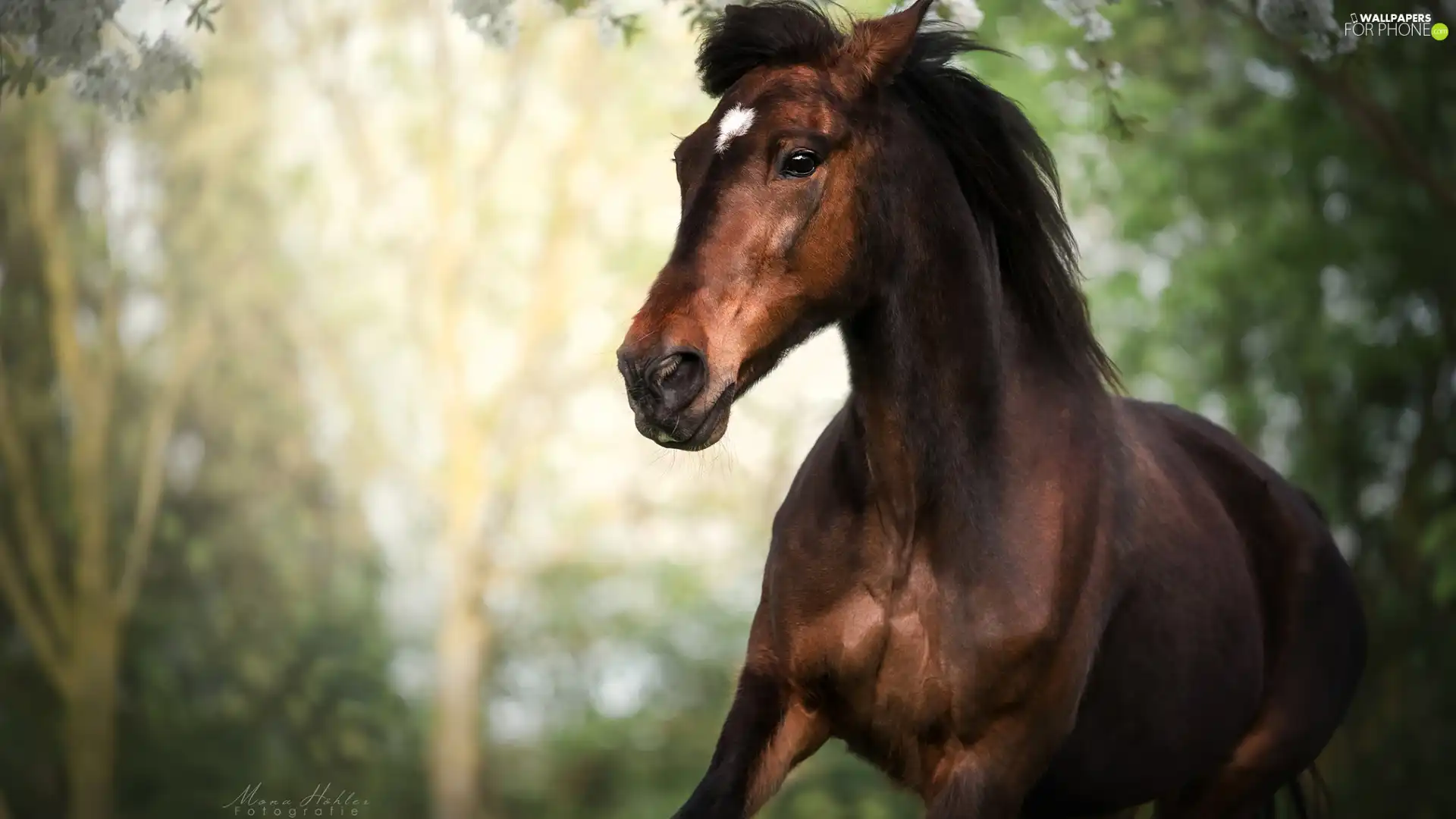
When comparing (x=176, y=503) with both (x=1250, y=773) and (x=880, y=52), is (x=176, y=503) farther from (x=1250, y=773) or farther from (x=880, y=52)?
(x=880, y=52)

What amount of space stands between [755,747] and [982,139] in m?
1.37

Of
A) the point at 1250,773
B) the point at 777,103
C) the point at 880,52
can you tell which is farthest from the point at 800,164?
the point at 1250,773

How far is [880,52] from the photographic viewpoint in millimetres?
3150

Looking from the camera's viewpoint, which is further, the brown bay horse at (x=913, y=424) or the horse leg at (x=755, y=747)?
the horse leg at (x=755, y=747)

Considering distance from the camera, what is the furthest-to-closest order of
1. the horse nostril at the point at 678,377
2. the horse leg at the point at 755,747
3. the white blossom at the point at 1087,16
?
the white blossom at the point at 1087,16 → the horse leg at the point at 755,747 → the horse nostril at the point at 678,377

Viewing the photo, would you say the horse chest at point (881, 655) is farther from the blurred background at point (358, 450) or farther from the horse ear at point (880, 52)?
the blurred background at point (358, 450)

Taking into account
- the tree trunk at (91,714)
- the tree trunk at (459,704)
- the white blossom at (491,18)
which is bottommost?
the tree trunk at (459,704)

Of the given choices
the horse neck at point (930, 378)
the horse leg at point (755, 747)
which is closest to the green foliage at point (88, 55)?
the horse neck at point (930, 378)

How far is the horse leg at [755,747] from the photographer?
311cm

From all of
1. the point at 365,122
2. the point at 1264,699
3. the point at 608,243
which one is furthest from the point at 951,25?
the point at 365,122

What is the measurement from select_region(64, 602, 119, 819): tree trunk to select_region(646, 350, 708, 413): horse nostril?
1250cm

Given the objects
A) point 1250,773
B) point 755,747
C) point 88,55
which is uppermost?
point 88,55

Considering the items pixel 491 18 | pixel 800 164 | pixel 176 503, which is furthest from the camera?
pixel 176 503

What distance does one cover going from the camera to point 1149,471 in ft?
12.8
